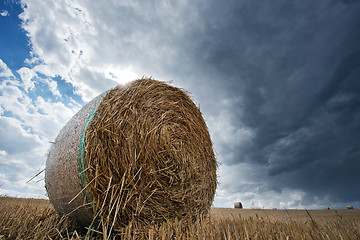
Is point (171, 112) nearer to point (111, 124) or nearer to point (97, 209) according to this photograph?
point (111, 124)

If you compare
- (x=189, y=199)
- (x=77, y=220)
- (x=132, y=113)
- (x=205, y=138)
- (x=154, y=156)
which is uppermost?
(x=205, y=138)

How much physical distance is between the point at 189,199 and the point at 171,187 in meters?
0.34

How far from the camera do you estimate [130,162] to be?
7.29ft

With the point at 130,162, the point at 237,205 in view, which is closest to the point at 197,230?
the point at 130,162

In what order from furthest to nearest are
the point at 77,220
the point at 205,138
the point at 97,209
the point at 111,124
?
1. the point at 205,138
2. the point at 77,220
3. the point at 111,124
4. the point at 97,209

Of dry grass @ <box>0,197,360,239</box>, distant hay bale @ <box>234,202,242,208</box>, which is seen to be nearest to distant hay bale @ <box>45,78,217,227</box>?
dry grass @ <box>0,197,360,239</box>

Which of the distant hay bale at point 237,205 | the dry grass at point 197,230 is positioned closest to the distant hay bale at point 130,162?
the dry grass at point 197,230

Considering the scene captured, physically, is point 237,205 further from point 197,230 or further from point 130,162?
point 130,162

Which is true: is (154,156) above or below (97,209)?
above

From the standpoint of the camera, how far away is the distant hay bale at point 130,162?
2104 mm

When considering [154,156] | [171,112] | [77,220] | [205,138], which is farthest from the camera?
[205,138]

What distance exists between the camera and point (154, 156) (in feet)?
Result: 7.82

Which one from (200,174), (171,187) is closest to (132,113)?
(171,187)

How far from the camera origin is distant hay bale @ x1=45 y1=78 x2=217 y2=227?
2104 millimetres
